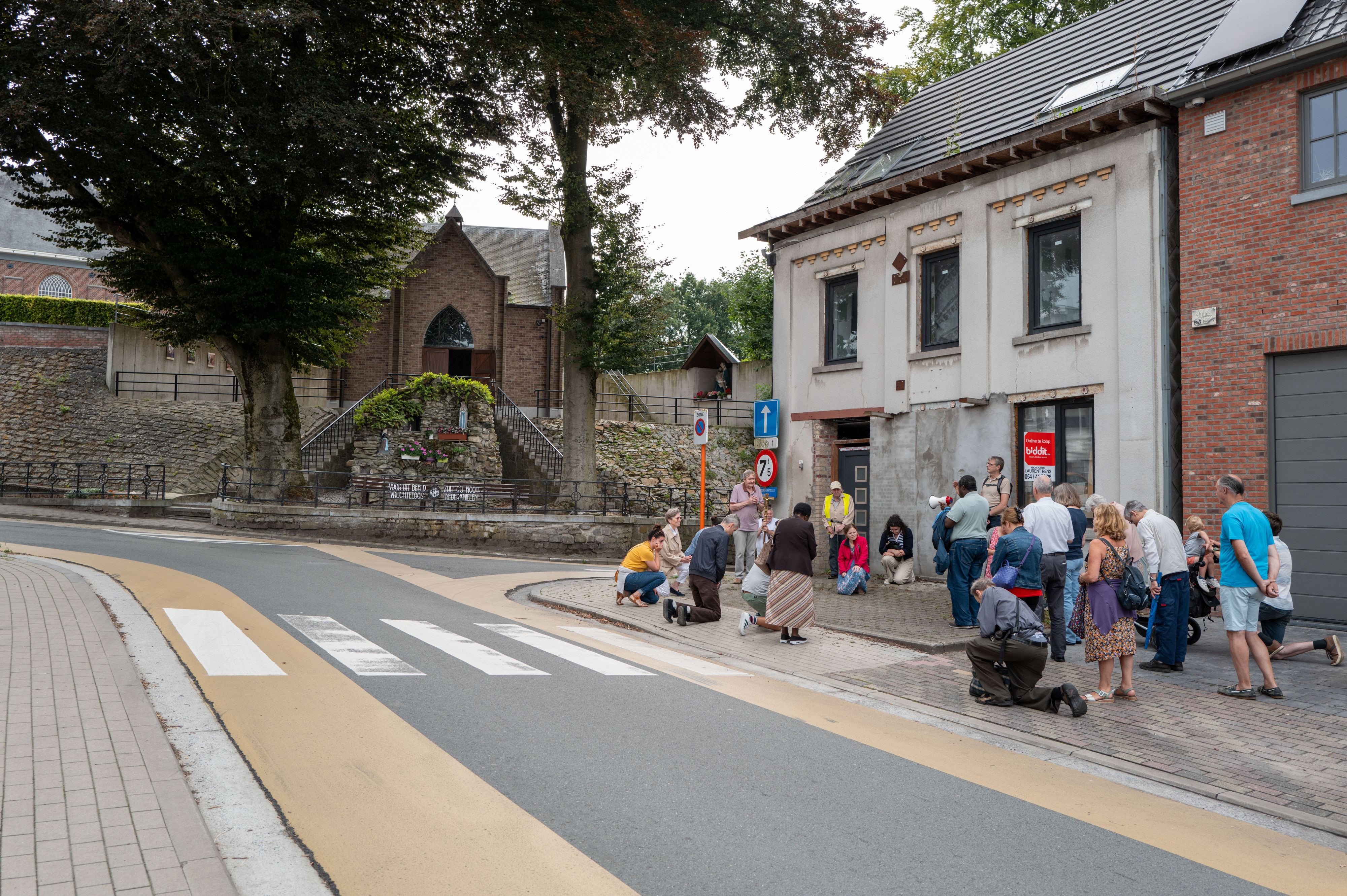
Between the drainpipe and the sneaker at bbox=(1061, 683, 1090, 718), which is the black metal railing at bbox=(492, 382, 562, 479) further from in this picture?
the sneaker at bbox=(1061, 683, 1090, 718)

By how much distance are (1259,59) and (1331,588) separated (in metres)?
6.36

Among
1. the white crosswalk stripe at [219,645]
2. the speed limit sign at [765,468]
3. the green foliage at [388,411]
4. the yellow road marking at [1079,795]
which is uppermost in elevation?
the green foliage at [388,411]

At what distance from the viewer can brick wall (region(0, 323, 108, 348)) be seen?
31547mm

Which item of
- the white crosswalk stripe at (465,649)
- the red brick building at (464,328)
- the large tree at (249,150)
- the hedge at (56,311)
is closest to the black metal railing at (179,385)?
the hedge at (56,311)

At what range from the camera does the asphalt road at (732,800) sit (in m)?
3.81

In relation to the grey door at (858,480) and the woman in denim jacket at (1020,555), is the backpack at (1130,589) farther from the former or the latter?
the grey door at (858,480)

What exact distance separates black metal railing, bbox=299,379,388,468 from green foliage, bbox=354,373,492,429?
0.61 metres

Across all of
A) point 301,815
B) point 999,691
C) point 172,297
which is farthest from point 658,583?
point 172,297

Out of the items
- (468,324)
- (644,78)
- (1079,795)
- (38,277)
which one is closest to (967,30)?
(644,78)

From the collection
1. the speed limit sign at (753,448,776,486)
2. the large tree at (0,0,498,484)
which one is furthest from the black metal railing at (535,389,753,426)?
the speed limit sign at (753,448,776,486)

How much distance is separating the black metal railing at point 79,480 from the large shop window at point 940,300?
20111 mm

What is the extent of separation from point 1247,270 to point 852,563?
678cm

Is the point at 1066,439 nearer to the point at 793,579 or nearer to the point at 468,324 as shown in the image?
the point at 793,579

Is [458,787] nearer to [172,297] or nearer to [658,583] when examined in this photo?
[658,583]
